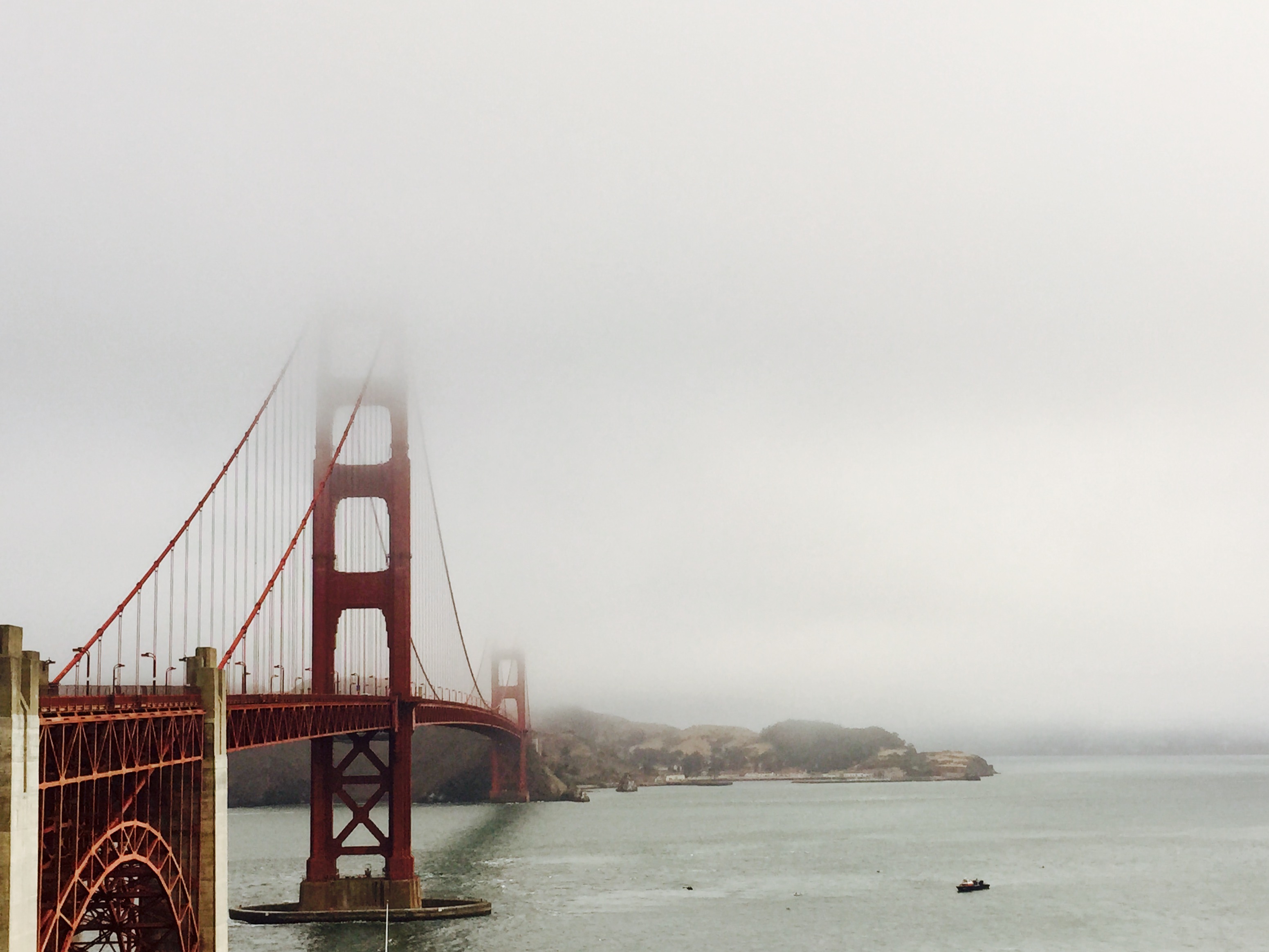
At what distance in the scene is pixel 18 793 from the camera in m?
20.0

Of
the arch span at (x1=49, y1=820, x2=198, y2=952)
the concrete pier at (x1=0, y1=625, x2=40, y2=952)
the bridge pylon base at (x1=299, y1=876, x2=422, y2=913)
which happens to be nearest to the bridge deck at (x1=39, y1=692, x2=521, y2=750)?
the concrete pier at (x1=0, y1=625, x2=40, y2=952)

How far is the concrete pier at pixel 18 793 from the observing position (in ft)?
64.3

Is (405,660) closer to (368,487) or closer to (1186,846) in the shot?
(368,487)

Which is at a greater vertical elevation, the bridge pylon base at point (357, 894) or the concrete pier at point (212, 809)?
the concrete pier at point (212, 809)

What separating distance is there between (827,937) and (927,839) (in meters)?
57.9

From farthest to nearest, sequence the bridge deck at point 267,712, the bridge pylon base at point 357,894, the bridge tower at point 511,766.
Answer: the bridge tower at point 511,766 → the bridge pylon base at point 357,894 → the bridge deck at point 267,712

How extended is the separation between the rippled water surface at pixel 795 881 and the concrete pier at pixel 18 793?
77.4ft

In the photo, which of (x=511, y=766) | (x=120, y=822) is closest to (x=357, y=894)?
(x=120, y=822)

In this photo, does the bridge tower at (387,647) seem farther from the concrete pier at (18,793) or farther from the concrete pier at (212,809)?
the concrete pier at (18,793)

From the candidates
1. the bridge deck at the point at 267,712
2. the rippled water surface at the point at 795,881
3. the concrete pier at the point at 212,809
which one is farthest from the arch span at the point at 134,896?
the rippled water surface at the point at 795,881

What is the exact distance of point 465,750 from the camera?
501ft

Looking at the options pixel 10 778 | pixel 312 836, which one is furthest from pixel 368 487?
pixel 10 778

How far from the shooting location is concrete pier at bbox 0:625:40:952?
→ 64.3 ft

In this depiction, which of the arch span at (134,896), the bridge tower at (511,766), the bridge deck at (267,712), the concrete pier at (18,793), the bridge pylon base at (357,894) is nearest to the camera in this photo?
the concrete pier at (18,793)
